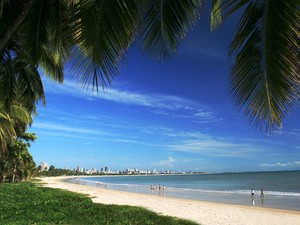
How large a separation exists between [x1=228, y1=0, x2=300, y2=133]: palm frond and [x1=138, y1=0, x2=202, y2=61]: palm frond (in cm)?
112

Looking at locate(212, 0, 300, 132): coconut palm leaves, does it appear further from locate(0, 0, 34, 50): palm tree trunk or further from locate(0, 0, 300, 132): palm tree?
locate(0, 0, 34, 50): palm tree trunk

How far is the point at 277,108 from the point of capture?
9.55 feet

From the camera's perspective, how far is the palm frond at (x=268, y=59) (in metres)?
2.70

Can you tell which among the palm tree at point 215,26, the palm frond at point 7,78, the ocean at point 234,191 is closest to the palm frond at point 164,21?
the palm tree at point 215,26

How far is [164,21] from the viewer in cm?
405

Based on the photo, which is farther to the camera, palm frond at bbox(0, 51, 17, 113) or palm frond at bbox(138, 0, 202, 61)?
palm frond at bbox(0, 51, 17, 113)

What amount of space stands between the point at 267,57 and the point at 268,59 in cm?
2

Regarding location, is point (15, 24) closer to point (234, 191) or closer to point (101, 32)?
point (101, 32)

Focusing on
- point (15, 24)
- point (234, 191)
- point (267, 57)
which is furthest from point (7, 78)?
point (234, 191)

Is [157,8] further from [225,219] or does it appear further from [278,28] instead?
[225,219]

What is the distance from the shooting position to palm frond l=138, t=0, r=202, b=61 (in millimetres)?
3975

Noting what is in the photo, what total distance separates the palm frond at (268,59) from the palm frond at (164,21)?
112cm

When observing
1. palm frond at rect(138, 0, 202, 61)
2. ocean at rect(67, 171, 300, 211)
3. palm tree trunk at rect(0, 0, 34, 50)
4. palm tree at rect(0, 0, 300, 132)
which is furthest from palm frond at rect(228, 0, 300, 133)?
ocean at rect(67, 171, 300, 211)

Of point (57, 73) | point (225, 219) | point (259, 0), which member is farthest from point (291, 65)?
point (225, 219)
